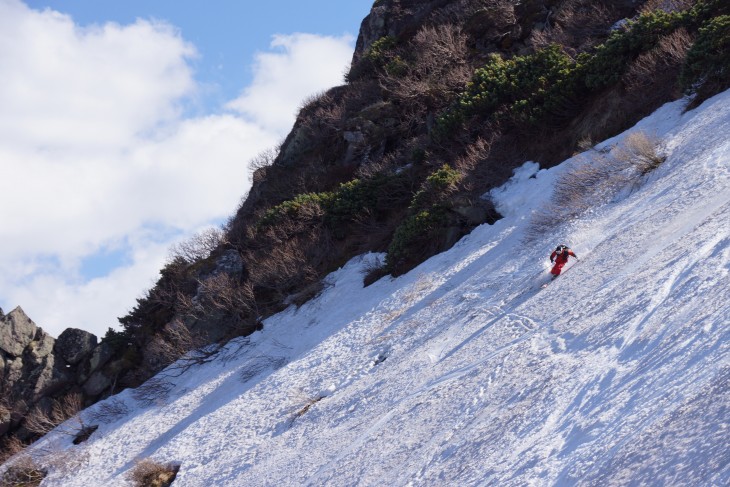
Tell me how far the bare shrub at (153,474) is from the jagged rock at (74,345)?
838cm

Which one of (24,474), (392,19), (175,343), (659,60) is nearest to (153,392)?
(175,343)

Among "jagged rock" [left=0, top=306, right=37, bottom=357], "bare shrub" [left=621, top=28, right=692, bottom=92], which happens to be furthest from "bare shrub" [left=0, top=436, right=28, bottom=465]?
"bare shrub" [left=621, top=28, right=692, bottom=92]

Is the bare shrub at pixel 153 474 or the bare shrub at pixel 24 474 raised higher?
the bare shrub at pixel 24 474

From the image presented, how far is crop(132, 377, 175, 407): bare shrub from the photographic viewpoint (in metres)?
21.0

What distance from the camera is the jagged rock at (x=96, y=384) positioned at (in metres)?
23.8

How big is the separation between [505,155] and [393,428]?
12300mm

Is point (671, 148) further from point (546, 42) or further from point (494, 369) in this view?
point (546, 42)

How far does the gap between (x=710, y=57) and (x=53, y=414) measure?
20.9 m

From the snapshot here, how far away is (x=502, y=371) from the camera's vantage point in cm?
1139

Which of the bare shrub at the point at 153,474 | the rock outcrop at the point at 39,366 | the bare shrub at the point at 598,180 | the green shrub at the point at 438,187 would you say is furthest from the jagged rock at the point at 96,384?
the bare shrub at the point at 598,180

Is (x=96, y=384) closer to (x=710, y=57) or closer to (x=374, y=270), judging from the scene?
(x=374, y=270)

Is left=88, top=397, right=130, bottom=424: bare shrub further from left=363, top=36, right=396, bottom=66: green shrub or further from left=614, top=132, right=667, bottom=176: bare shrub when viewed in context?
left=363, top=36, right=396, bottom=66: green shrub

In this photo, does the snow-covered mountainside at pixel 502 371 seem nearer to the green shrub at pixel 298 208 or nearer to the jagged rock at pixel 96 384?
the jagged rock at pixel 96 384

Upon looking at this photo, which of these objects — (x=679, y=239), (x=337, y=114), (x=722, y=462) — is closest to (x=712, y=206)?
(x=679, y=239)
